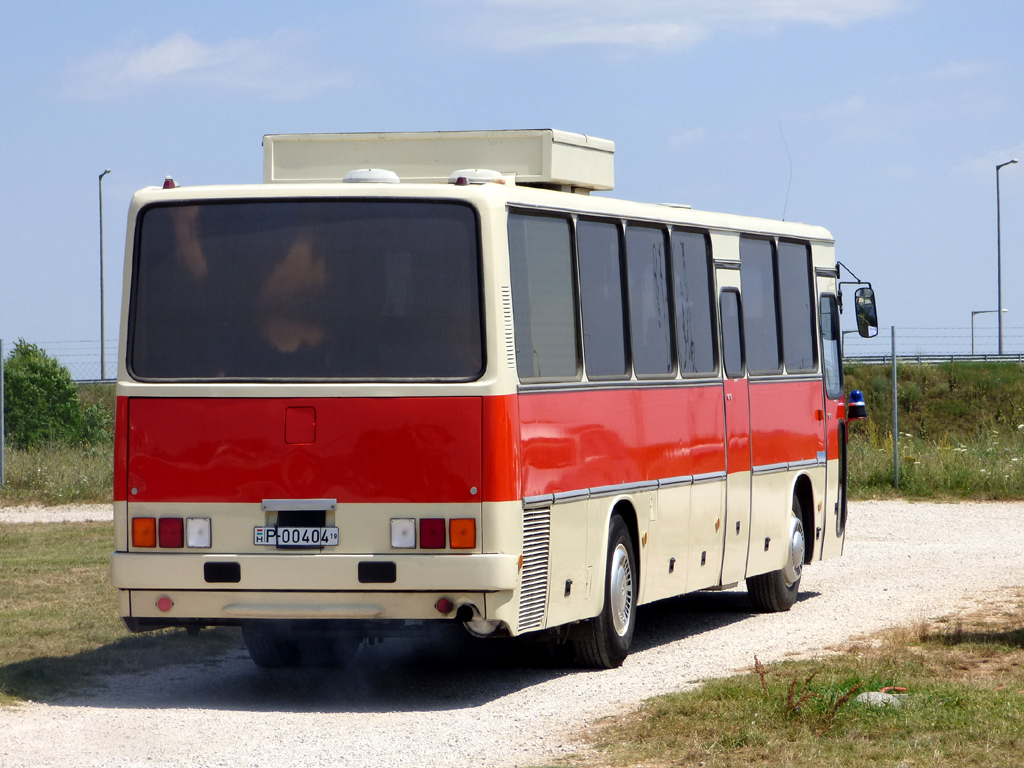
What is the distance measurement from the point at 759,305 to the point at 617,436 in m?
3.53

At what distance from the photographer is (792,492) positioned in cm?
1501

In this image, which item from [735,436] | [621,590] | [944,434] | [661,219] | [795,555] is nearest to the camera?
[621,590]

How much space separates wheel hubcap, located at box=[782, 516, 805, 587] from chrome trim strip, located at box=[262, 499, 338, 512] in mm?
6279

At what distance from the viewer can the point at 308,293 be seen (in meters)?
9.94

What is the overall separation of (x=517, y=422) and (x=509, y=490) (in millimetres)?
421

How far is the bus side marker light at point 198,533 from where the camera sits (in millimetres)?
9883

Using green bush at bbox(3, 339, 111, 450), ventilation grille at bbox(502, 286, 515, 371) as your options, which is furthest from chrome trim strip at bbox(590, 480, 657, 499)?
green bush at bbox(3, 339, 111, 450)

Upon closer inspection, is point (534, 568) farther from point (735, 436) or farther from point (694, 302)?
point (735, 436)

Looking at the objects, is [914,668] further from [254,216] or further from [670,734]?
[254,216]

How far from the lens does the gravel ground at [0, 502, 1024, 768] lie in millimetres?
8344

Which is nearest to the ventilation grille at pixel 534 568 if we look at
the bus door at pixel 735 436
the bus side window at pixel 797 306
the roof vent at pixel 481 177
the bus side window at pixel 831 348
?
the roof vent at pixel 481 177

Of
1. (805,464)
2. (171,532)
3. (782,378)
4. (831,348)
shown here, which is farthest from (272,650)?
(831,348)

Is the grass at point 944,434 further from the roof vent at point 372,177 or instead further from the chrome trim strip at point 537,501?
the roof vent at point 372,177

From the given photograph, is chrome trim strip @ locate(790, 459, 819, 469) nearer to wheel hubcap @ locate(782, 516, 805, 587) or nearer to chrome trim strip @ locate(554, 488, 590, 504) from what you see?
wheel hubcap @ locate(782, 516, 805, 587)
